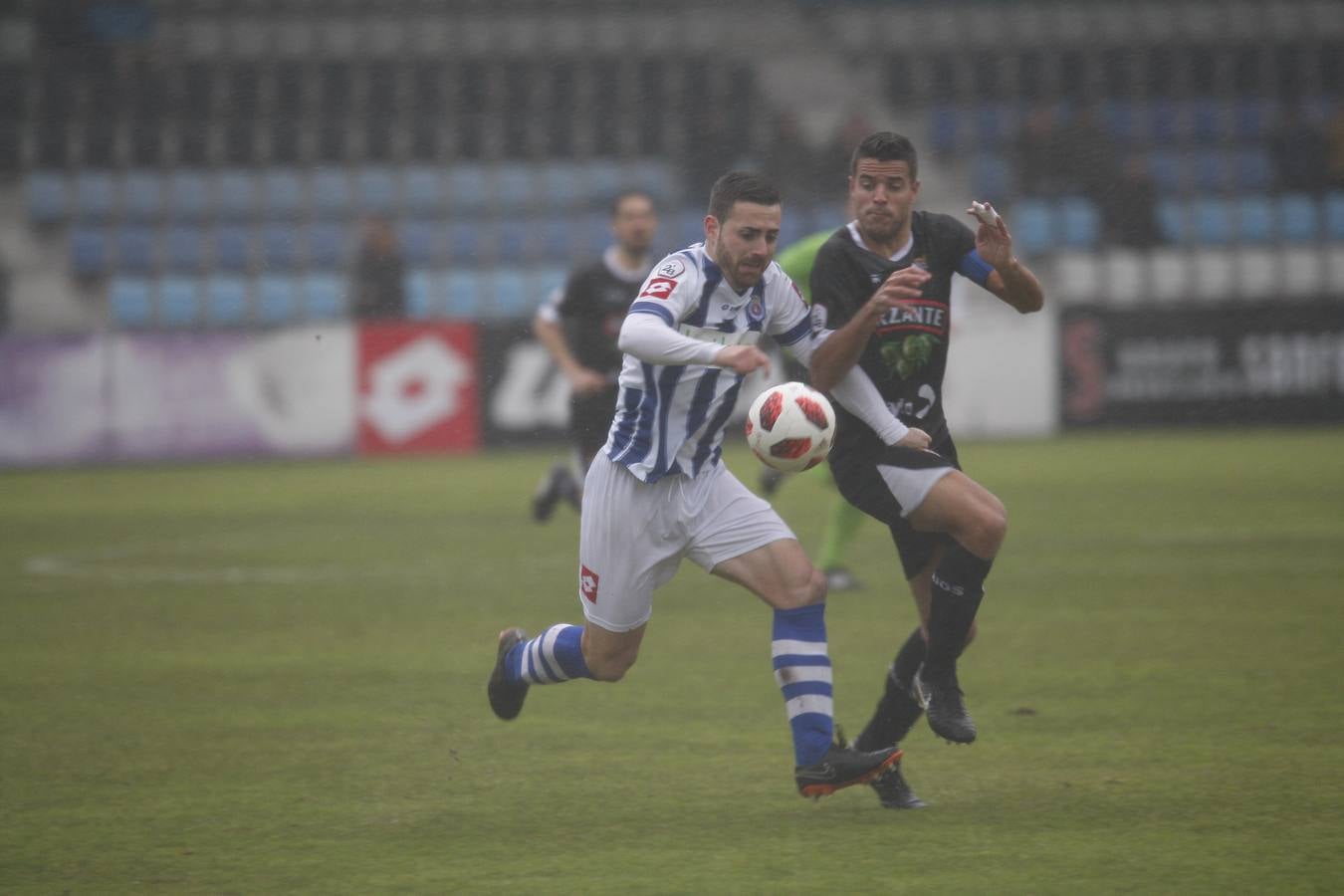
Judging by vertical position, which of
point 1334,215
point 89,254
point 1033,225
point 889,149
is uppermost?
point 1334,215

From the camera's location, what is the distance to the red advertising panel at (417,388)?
19.1 meters

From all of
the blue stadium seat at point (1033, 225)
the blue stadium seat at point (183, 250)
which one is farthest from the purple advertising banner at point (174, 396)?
the blue stadium seat at point (1033, 225)

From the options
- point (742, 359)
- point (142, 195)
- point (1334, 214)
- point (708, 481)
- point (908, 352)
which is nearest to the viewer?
point (742, 359)

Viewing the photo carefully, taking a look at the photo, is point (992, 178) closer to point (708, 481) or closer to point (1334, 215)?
point (1334, 215)

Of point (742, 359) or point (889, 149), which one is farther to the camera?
→ point (889, 149)

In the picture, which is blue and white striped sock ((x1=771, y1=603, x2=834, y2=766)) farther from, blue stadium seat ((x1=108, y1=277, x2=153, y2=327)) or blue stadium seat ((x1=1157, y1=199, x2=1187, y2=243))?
blue stadium seat ((x1=1157, y1=199, x2=1187, y2=243))

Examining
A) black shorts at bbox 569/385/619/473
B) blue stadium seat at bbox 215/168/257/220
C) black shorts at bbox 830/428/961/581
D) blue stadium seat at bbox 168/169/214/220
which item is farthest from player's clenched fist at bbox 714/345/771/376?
blue stadium seat at bbox 168/169/214/220

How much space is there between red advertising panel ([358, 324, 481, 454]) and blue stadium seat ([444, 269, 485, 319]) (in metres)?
2.93

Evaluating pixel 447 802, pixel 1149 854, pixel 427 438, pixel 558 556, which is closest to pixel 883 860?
pixel 1149 854

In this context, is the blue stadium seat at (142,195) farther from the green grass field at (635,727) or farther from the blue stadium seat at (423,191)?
the green grass field at (635,727)

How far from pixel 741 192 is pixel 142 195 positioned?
819 inches

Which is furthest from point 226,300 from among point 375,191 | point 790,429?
point 790,429

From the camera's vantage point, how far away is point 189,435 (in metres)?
19.2

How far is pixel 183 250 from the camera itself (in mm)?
23781
